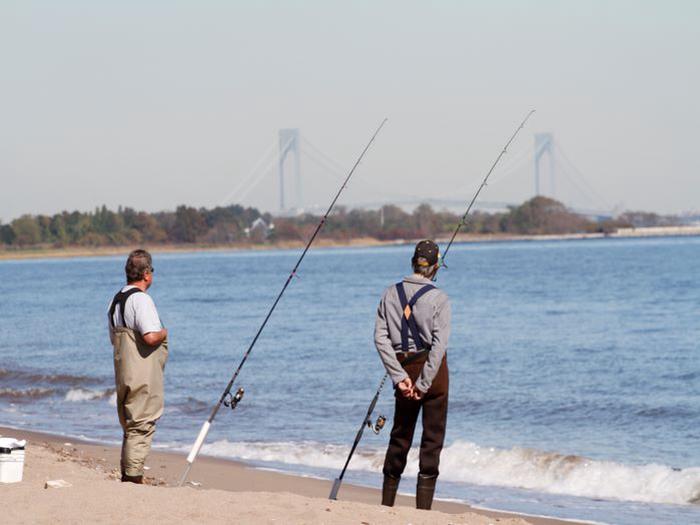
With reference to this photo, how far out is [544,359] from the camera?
16.9m

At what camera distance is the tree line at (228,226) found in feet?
329

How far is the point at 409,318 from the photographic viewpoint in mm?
5059

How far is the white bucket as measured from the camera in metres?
5.39

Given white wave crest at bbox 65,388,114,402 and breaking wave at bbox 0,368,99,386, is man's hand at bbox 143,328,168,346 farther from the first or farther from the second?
breaking wave at bbox 0,368,99,386

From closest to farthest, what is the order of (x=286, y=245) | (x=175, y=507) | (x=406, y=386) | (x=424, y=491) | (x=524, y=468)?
(x=175, y=507), (x=406, y=386), (x=424, y=491), (x=524, y=468), (x=286, y=245)

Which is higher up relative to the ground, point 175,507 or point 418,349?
point 418,349

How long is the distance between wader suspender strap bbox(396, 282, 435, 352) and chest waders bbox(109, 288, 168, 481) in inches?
41.8

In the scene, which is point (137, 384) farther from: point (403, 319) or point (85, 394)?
point (85, 394)

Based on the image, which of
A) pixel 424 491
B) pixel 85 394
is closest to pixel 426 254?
pixel 424 491

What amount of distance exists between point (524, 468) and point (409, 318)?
3885 mm

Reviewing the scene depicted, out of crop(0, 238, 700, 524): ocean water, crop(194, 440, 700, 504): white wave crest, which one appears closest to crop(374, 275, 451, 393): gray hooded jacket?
crop(0, 238, 700, 524): ocean water

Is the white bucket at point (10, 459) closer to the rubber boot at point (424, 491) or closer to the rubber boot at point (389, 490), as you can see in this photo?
the rubber boot at point (389, 490)

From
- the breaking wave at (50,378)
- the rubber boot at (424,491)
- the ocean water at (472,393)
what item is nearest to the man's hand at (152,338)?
the rubber boot at (424,491)

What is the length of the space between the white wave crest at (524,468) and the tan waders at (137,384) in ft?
10.8
